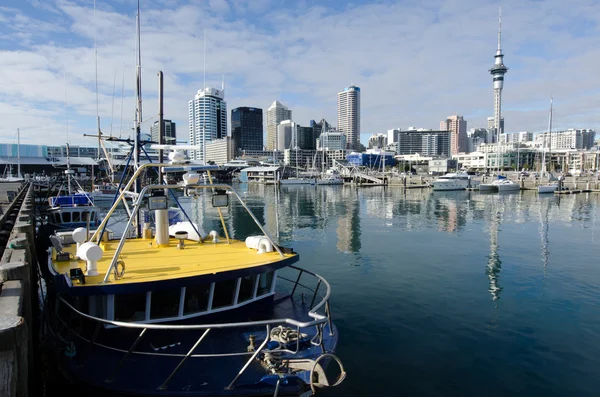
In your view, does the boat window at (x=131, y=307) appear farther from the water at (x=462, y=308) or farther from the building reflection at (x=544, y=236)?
the building reflection at (x=544, y=236)

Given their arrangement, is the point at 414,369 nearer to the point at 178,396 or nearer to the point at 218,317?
the point at 218,317

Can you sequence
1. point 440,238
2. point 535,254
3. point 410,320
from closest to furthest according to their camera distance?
point 410,320
point 535,254
point 440,238

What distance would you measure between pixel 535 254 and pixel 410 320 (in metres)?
19.4

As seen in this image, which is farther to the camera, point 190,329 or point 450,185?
point 450,185

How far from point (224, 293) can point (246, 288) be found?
768 mm

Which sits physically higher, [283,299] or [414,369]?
[283,299]

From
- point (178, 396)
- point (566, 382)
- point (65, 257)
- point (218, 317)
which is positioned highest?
point (65, 257)

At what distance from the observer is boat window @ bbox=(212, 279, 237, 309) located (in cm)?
1112

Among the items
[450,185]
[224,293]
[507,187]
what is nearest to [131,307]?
[224,293]

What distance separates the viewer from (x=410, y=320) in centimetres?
1753

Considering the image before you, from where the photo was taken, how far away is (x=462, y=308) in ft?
62.4

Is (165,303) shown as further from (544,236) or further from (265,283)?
(544,236)

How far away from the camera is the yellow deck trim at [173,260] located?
10.5 metres

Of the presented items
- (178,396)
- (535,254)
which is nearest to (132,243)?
(178,396)
